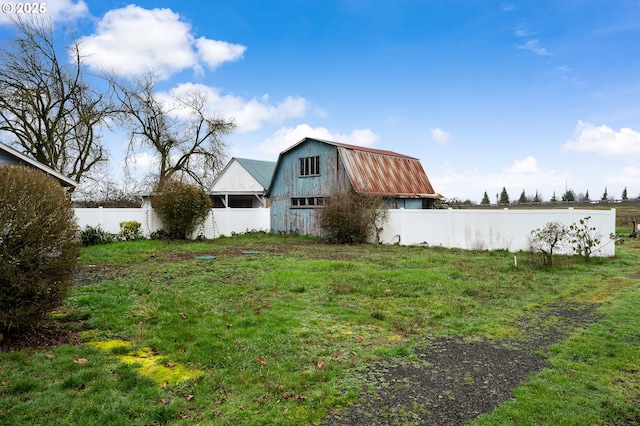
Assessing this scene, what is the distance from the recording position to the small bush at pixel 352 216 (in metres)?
17.8

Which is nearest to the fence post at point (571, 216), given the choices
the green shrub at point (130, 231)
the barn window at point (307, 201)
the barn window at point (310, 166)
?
the barn window at point (307, 201)

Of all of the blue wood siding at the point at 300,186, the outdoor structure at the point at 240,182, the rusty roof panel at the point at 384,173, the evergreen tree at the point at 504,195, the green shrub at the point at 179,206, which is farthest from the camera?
the evergreen tree at the point at 504,195

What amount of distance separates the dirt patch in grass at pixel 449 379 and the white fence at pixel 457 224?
8.85m

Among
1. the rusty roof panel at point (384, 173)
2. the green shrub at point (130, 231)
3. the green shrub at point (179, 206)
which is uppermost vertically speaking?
the rusty roof panel at point (384, 173)

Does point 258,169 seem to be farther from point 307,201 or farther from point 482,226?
point 482,226

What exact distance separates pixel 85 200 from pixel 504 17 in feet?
86.4

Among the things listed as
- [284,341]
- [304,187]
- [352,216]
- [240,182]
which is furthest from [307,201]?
→ [284,341]

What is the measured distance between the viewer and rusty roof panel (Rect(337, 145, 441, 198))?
1958 cm

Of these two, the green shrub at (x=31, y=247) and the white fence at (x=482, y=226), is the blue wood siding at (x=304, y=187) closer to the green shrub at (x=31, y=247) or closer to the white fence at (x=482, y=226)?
the white fence at (x=482, y=226)

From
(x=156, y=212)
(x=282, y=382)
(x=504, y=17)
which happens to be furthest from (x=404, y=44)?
(x=282, y=382)

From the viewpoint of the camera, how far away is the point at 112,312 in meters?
6.25

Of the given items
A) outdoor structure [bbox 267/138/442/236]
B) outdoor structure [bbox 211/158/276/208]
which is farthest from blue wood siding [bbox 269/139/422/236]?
outdoor structure [bbox 211/158/276/208]

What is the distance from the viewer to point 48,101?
2189cm

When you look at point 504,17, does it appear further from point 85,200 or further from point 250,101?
point 85,200
